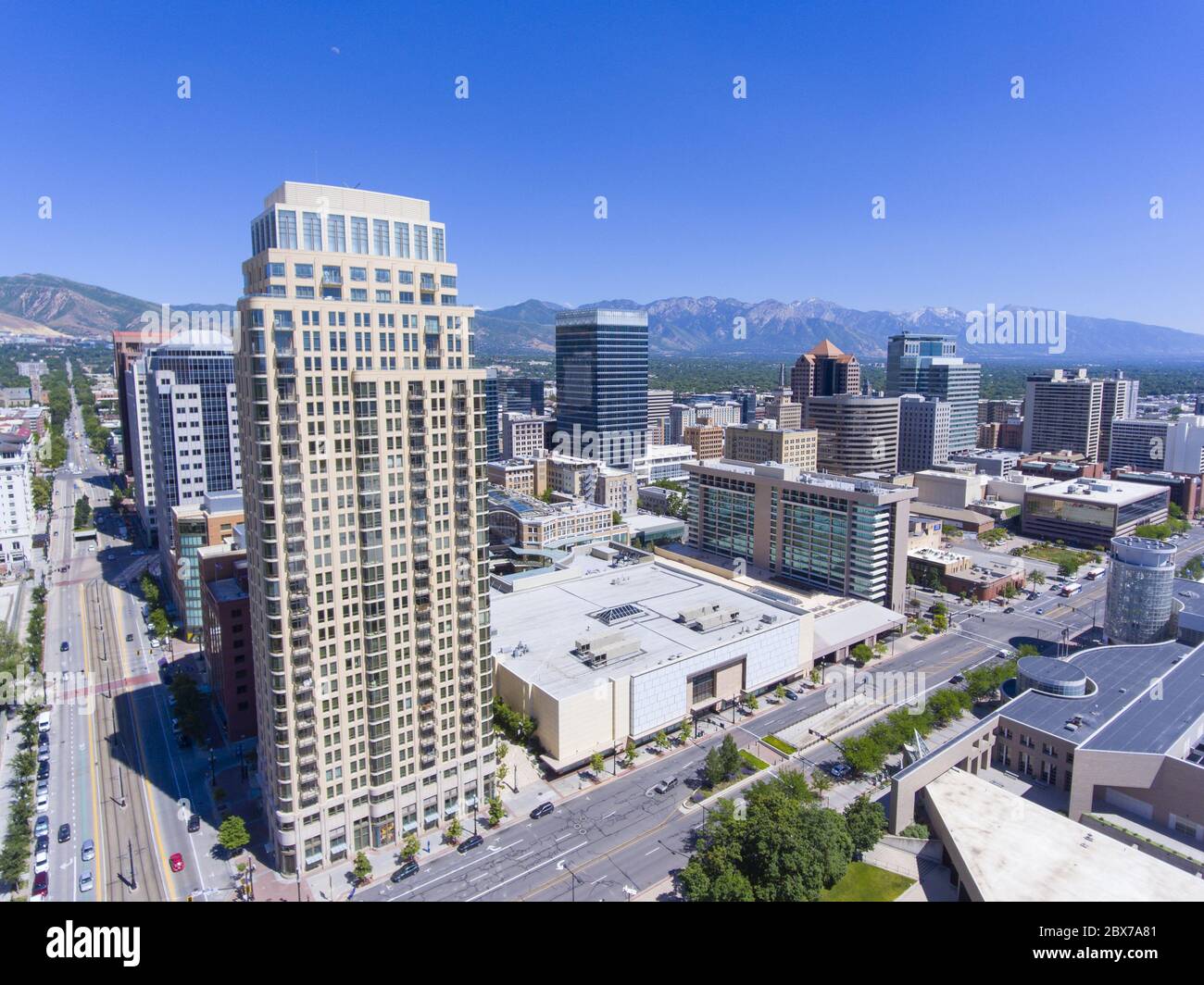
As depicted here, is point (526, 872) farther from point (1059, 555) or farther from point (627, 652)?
point (1059, 555)

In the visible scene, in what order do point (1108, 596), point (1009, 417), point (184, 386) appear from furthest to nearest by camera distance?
point (1009, 417)
point (184, 386)
point (1108, 596)

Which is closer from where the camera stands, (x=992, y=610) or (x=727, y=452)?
(x=992, y=610)

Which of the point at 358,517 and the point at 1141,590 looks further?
the point at 1141,590

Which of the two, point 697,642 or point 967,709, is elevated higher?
point 697,642

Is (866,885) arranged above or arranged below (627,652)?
below

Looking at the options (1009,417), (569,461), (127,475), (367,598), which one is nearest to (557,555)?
(569,461)

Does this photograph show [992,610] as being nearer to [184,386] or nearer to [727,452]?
[727,452]

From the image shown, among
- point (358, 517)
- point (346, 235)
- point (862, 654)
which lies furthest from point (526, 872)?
point (862, 654)

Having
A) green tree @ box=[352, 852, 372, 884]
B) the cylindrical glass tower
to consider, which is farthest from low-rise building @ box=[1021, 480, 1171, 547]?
green tree @ box=[352, 852, 372, 884]
